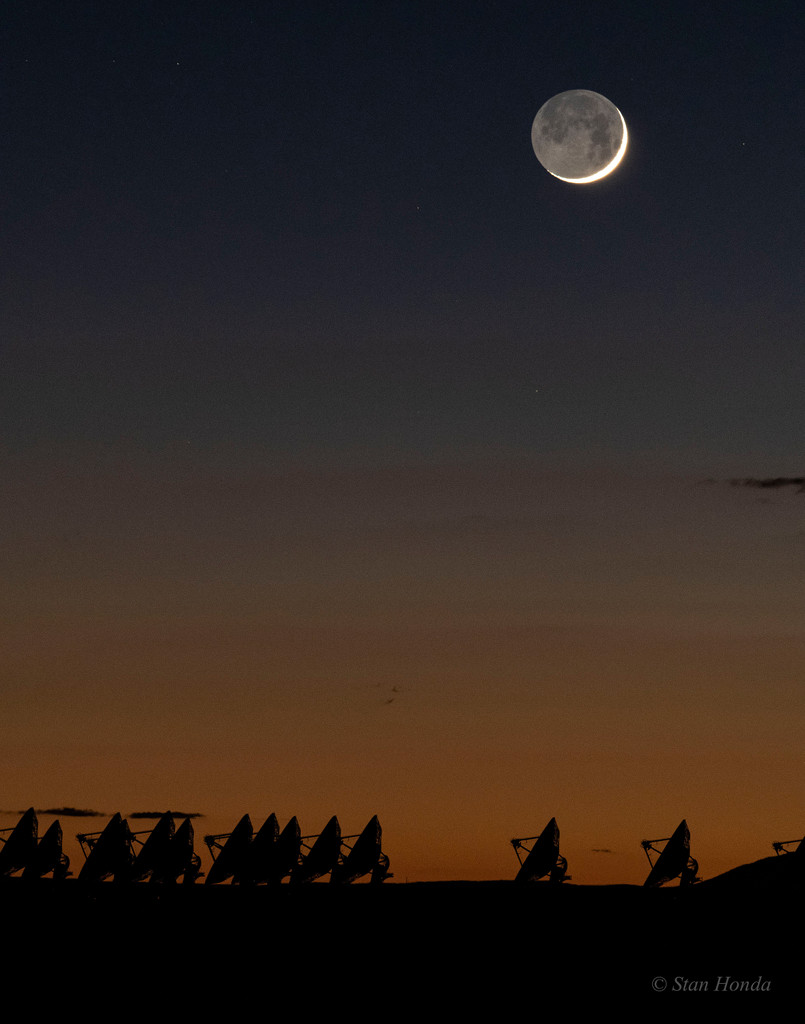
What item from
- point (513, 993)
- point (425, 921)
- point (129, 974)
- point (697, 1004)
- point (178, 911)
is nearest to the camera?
point (697, 1004)

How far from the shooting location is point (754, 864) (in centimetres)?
14862

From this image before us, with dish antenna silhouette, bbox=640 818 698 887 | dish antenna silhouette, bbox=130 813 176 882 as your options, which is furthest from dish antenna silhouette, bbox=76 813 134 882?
dish antenna silhouette, bbox=640 818 698 887

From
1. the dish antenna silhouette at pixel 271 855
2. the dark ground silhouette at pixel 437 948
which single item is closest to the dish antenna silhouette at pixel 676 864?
the dark ground silhouette at pixel 437 948

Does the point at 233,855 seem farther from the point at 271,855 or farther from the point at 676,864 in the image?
the point at 676,864

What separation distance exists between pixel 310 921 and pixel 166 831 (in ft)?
111

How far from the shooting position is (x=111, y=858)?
492ft

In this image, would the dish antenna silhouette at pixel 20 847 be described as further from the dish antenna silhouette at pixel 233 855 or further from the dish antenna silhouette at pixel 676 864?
the dish antenna silhouette at pixel 676 864

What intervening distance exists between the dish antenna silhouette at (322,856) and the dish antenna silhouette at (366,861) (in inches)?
47.4

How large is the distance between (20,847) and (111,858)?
20081 millimetres

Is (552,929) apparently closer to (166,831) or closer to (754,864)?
(754,864)

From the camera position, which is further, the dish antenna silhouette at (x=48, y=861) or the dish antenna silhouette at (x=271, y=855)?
the dish antenna silhouette at (x=48, y=861)

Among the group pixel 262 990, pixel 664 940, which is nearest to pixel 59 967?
pixel 262 990

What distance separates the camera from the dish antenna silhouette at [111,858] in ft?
490

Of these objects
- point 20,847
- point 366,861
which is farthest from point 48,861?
point 366,861
